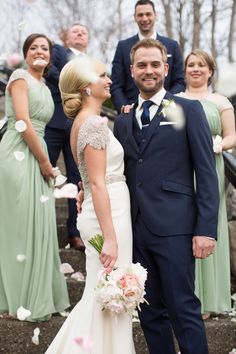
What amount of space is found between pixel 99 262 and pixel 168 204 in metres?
0.49

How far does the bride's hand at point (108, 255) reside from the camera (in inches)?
123

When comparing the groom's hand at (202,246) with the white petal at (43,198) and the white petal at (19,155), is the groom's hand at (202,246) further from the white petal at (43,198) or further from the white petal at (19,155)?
the white petal at (19,155)

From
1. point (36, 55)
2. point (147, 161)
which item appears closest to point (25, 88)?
point (36, 55)

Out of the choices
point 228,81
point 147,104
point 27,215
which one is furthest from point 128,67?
point 228,81

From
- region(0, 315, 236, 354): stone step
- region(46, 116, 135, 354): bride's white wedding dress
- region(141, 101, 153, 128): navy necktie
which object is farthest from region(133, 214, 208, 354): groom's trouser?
region(0, 315, 236, 354): stone step

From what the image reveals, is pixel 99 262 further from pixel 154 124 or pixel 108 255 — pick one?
pixel 154 124

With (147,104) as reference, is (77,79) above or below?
above

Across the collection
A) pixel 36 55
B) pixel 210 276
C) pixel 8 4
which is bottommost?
pixel 210 276

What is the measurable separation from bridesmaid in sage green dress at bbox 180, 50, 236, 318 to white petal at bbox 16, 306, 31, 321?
126 cm

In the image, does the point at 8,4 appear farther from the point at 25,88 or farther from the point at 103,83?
the point at 103,83

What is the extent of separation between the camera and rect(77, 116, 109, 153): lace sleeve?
317 cm

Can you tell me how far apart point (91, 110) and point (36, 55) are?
168 cm

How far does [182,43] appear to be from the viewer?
44.7 feet

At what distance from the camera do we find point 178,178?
3254 mm
